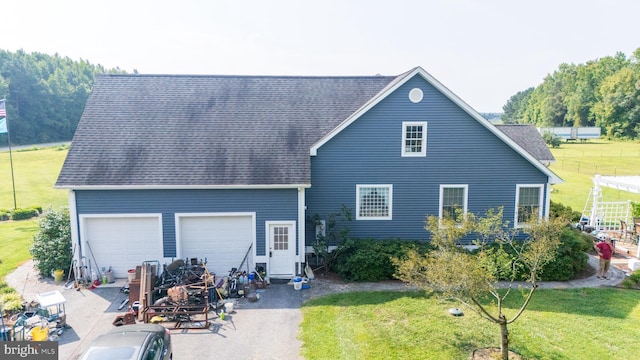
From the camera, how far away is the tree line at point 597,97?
3135 inches

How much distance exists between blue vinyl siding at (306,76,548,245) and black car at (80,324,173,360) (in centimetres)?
806

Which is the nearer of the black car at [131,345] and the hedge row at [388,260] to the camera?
the black car at [131,345]

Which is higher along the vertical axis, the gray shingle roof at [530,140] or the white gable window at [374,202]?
the gray shingle roof at [530,140]

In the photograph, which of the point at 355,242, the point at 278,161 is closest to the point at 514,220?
the point at 355,242

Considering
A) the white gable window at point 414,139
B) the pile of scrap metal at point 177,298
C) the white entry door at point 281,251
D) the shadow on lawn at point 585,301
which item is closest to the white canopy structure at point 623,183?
the shadow on lawn at point 585,301

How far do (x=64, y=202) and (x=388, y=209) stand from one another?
2571cm

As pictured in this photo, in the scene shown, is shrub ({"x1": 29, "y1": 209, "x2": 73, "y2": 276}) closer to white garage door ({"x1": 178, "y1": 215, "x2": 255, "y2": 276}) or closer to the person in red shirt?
white garage door ({"x1": 178, "y1": 215, "x2": 255, "y2": 276})

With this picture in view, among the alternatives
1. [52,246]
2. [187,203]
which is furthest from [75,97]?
[187,203]

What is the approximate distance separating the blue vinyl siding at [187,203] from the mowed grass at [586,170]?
53.2 feet

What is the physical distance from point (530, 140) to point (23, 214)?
3013 centimetres

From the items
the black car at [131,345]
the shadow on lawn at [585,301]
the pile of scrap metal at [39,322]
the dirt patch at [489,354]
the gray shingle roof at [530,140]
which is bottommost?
the shadow on lawn at [585,301]

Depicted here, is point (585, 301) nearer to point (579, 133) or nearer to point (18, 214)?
point (18, 214)

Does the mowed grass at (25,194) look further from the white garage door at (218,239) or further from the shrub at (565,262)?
the shrub at (565,262)

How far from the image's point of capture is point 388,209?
16.3 metres
